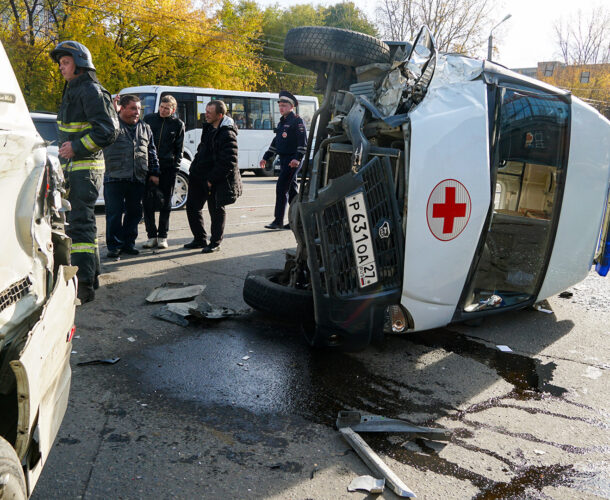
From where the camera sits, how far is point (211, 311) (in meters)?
4.79

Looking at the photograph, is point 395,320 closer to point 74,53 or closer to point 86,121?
point 86,121

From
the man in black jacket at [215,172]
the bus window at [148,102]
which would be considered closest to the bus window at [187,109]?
the bus window at [148,102]

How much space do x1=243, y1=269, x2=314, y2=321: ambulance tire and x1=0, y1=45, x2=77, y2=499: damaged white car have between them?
6.53 ft

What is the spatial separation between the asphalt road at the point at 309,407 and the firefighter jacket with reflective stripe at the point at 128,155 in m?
1.57

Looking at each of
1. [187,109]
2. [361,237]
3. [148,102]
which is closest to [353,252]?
[361,237]

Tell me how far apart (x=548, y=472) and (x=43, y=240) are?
8.55 ft

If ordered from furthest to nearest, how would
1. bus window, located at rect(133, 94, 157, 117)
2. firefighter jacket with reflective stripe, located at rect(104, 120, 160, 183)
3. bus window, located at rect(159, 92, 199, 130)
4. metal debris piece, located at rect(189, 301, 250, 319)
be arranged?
bus window, located at rect(159, 92, 199, 130) < bus window, located at rect(133, 94, 157, 117) < firefighter jacket with reflective stripe, located at rect(104, 120, 160, 183) < metal debris piece, located at rect(189, 301, 250, 319)

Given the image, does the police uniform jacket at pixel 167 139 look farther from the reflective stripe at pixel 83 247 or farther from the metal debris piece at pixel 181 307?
the metal debris piece at pixel 181 307

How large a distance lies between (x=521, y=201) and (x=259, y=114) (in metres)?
14.9

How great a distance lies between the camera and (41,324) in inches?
79.1

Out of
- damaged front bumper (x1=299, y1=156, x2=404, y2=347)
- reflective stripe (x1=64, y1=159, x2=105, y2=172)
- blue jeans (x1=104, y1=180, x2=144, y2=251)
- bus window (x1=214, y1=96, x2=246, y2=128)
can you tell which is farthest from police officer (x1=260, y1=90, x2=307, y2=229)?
bus window (x1=214, y1=96, x2=246, y2=128)

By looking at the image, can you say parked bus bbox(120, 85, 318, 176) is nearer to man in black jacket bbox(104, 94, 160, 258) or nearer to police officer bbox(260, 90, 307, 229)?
police officer bbox(260, 90, 307, 229)

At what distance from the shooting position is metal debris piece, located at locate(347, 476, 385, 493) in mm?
2580

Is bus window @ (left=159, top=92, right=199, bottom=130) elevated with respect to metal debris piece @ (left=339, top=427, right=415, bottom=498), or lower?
elevated
